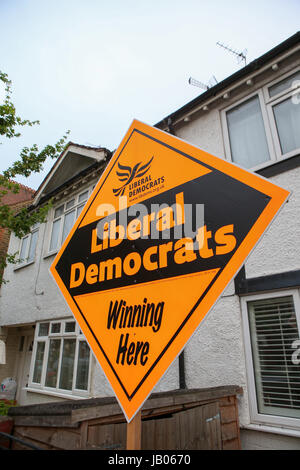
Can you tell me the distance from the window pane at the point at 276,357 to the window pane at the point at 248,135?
7.83ft

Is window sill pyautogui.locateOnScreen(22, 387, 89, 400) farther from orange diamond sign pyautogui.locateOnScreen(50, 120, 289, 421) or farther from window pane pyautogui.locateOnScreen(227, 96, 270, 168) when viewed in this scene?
window pane pyautogui.locateOnScreen(227, 96, 270, 168)

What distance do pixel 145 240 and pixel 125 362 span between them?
0.63m

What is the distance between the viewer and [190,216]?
151 centimetres

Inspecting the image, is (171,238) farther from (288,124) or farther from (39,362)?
(39,362)

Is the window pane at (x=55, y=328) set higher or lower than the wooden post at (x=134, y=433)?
higher

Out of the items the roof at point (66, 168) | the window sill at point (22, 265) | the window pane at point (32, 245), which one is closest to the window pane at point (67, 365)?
the window sill at point (22, 265)

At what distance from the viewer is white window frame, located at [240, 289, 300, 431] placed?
3654 millimetres

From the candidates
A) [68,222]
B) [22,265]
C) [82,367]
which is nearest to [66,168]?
[68,222]

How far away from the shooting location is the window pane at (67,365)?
7.09 metres

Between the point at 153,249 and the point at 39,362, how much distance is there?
26.9ft

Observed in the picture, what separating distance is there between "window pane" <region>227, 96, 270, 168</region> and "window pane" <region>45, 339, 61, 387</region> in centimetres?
625

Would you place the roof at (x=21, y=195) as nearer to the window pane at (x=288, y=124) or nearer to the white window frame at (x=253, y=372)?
the window pane at (x=288, y=124)

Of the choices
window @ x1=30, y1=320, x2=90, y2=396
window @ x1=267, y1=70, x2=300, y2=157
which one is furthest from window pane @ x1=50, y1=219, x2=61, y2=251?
window @ x1=267, y1=70, x2=300, y2=157

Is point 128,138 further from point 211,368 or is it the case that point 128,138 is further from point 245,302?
point 211,368
